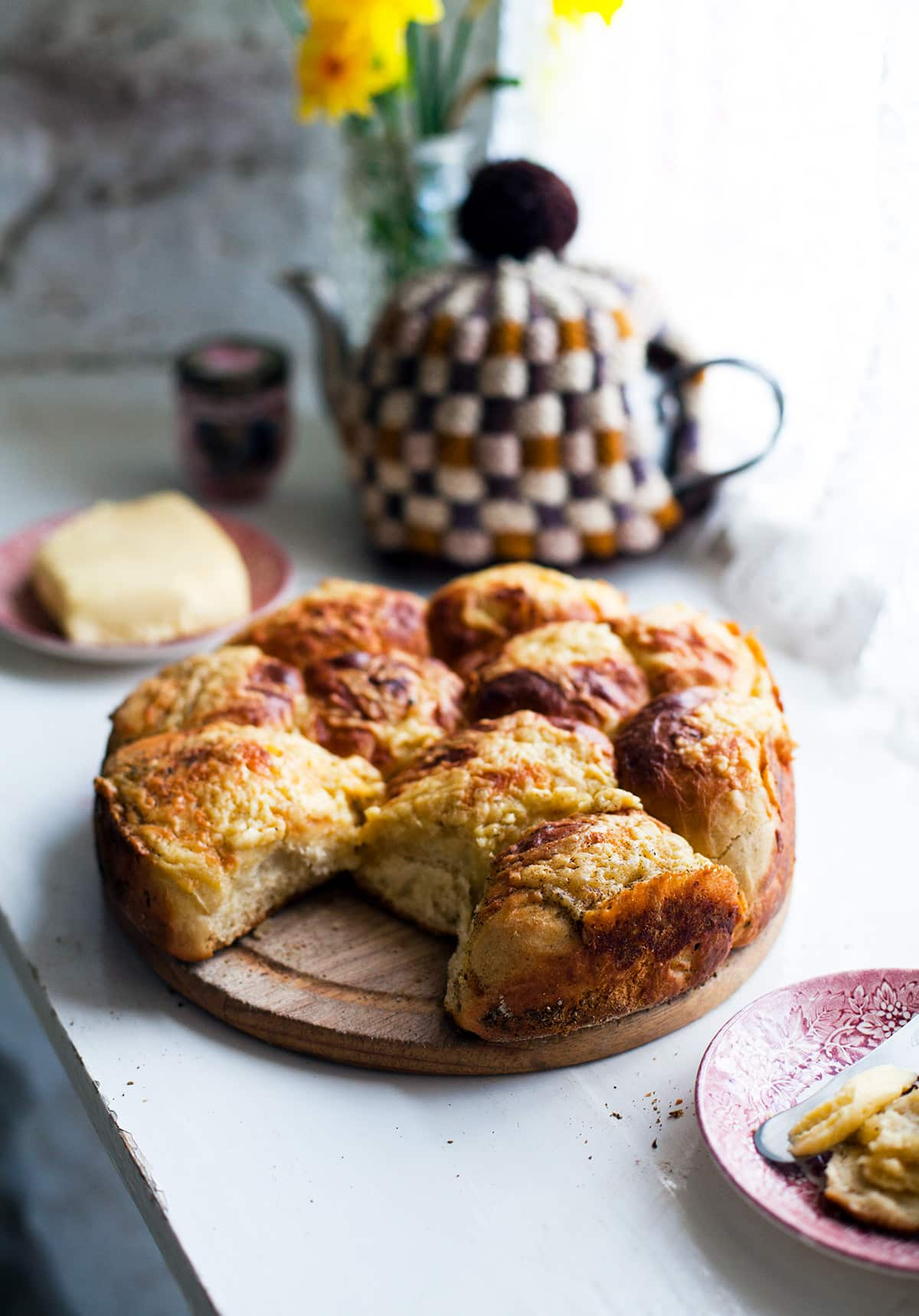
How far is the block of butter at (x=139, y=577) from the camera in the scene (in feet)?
3.74

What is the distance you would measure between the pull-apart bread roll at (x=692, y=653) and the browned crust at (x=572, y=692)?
0.05ft

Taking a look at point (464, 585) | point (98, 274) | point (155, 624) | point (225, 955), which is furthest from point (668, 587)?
point (98, 274)

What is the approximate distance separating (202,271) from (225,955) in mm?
1176

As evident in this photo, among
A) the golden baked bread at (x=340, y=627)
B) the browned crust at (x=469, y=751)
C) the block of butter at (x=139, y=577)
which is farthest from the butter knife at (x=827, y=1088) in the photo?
the block of butter at (x=139, y=577)

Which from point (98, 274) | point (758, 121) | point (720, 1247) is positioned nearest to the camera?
point (720, 1247)

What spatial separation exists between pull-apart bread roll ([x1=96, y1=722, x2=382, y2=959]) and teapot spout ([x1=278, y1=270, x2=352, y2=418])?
0.59 metres

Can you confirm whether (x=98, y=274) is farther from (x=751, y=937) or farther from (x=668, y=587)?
(x=751, y=937)

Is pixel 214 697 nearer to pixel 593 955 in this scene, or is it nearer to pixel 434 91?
pixel 593 955

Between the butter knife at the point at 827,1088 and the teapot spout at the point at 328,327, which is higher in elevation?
the teapot spout at the point at 328,327

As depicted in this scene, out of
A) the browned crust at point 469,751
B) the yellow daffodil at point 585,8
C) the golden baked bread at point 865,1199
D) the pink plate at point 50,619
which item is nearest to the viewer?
the golden baked bread at point 865,1199

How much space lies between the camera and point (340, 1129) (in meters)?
0.73

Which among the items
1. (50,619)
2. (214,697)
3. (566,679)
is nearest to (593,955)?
(566,679)

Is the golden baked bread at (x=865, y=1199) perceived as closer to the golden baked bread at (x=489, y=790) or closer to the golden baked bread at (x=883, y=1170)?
the golden baked bread at (x=883, y=1170)

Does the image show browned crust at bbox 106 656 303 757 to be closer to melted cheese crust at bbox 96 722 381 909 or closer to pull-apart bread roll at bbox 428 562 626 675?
melted cheese crust at bbox 96 722 381 909
